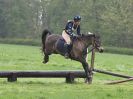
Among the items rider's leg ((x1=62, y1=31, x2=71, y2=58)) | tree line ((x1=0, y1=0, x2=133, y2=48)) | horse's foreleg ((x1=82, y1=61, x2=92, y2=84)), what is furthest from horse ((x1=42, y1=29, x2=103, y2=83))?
tree line ((x1=0, y1=0, x2=133, y2=48))

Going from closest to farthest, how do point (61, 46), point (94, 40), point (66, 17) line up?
1. point (94, 40)
2. point (61, 46)
3. point (66, 17)

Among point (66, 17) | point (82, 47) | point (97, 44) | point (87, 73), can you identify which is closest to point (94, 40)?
point (97, 44)

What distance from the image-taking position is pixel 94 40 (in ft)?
58.9

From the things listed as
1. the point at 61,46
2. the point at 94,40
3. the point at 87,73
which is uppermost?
the point at 94,40

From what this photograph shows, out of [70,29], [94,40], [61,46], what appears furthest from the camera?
[61,46]

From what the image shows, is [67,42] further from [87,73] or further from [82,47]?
[87,73]

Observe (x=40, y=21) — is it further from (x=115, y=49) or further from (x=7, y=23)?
(x=115, y=49)

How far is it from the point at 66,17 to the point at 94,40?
69.1 metres

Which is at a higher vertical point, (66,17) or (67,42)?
(67,42)

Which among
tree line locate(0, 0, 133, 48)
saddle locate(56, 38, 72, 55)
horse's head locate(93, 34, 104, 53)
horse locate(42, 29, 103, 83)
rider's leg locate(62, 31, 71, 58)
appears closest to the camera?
horse's head locate(93, 34, 104, 53)

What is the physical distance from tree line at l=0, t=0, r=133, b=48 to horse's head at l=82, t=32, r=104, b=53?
54.7 m

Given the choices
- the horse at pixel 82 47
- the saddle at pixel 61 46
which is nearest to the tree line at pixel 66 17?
the saddle at pixel 61 46

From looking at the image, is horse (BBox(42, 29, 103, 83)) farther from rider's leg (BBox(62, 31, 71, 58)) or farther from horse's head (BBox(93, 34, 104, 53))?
rider's leg (BBox(62, 31, 71, 58))

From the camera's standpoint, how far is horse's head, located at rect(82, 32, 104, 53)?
1780 cm
